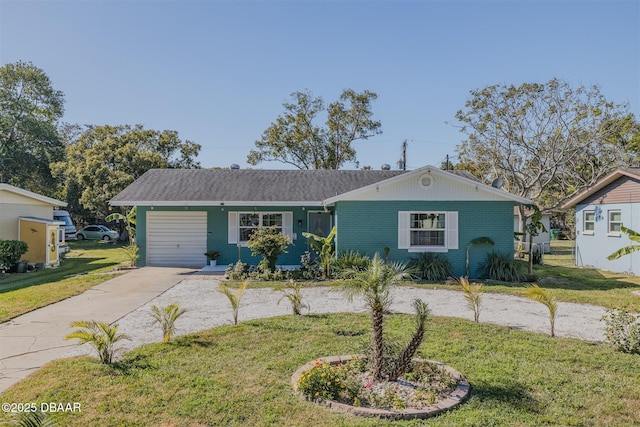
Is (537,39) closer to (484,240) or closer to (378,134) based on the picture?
(484,240)

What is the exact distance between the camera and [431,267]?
540 inches

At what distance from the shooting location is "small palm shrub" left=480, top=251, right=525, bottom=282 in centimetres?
1373

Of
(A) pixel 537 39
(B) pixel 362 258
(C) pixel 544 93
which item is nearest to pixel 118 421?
(B) pixel 362 258

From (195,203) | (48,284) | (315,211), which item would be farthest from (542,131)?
(48,284)

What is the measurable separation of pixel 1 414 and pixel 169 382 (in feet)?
5.61

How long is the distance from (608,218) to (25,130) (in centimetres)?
4004

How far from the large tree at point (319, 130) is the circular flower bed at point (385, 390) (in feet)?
104

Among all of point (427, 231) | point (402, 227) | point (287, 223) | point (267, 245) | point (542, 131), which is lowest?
point (267, 245)

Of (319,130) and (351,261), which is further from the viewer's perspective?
(319,130)

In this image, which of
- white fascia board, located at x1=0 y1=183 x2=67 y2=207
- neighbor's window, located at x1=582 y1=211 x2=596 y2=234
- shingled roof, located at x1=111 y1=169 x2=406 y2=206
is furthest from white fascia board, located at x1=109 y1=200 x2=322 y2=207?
neighbor's window, located at x1=582 y1=211 x2=596 y2=234

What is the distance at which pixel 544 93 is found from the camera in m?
23.0

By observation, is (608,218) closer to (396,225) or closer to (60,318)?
(396,225)

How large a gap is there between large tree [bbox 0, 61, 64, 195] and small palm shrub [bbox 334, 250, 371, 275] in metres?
30.3

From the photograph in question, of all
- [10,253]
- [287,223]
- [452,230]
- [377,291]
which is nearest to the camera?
[377,291]
